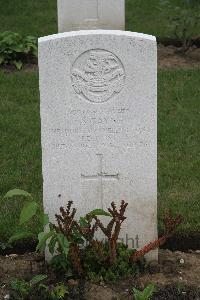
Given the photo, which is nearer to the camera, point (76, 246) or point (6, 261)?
point (76, 246)

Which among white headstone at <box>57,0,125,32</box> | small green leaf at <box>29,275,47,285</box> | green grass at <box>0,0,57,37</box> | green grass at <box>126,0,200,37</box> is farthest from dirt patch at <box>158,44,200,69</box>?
small green leaf at <box>29,275,47,285</box>

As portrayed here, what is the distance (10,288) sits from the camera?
450cm

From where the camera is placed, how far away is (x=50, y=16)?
11.8 m

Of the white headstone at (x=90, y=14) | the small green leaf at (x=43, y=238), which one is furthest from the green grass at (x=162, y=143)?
the white headstone at (x=90, y=14)

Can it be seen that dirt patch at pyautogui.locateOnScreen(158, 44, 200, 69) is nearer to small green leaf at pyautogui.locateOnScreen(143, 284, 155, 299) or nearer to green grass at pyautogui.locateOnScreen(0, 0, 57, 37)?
green grass at pyautogui.locateOnScreen(0, 0, 57, 37)

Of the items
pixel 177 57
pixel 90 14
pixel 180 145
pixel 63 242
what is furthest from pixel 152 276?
pixel 177 57

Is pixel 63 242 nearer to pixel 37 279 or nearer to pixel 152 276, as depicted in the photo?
pixel 37 279

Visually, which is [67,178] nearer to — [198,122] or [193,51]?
[198,122]

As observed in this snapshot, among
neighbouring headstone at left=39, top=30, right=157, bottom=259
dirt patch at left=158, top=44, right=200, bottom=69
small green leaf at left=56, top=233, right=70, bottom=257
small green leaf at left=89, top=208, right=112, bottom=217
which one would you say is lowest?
small green leaf at left=56, top=233, right=70, bottom=257

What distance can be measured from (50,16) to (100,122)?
768 cm

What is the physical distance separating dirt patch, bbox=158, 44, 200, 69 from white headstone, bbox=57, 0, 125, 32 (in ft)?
9.50

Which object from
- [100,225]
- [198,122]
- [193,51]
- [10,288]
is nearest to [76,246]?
[100,225]

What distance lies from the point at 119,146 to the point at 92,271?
813mm

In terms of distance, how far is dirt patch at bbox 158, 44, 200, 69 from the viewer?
945 centimetres
